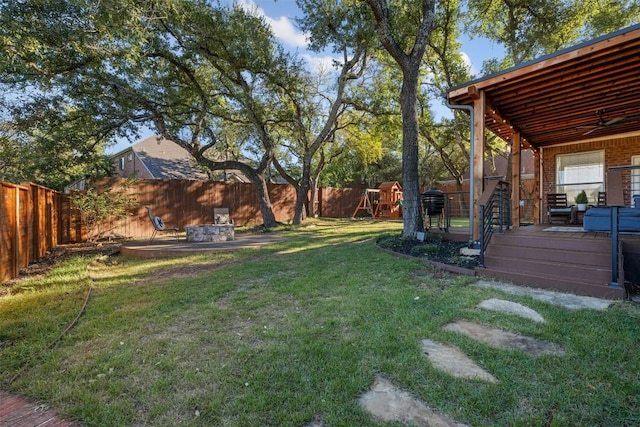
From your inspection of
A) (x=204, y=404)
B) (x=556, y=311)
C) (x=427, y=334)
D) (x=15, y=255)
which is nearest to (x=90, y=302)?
(x=15, y=255)

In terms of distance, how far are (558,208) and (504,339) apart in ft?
23.4

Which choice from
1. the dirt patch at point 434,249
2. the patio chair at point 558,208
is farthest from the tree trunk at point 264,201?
the patio chair at point 558,208

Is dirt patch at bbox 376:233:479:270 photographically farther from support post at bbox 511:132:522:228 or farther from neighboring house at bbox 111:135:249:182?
neighboring house at bbox 111:135:249:182

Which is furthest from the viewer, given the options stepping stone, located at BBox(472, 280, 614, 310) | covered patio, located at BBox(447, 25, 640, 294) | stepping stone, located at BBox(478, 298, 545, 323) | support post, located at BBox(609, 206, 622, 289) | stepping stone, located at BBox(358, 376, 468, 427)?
covered patio, located at BBox(447, 25, 640, 294)

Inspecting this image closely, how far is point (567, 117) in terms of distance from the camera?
6.98 meters

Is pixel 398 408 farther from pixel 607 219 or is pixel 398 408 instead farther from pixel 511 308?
pixel 607 219

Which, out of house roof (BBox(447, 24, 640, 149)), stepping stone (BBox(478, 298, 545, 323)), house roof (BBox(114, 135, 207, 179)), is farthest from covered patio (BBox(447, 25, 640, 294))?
house roof (BBox(114, 135, 207, 179))

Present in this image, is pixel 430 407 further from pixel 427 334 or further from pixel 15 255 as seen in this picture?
pixel 15 255

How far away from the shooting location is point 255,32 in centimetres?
952

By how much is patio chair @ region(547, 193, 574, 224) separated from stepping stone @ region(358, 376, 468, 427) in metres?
7.99

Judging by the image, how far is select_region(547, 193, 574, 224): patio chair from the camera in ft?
25.8

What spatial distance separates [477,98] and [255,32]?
6968 mm

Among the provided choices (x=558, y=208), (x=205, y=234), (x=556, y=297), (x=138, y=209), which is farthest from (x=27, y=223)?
(x=558, y=208)

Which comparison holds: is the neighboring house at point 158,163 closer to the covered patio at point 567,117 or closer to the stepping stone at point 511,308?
the covered patio at point 567,117
